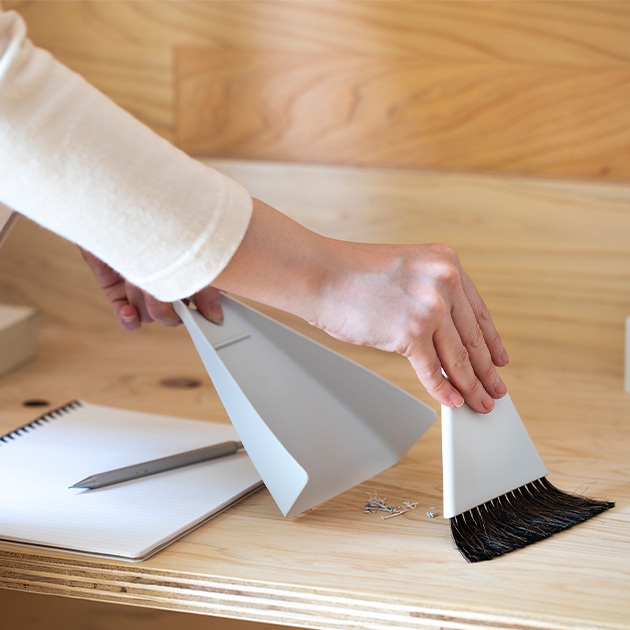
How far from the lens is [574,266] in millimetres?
933

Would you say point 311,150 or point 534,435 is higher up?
point 311,150

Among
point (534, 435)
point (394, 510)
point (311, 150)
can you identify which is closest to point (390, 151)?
point (311, 150)

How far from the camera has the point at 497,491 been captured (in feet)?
2.00

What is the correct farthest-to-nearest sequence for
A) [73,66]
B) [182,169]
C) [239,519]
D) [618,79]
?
[73,66] → [618,79] → [239,519] → [182,169]

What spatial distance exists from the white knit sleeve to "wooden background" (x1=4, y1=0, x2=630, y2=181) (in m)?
0.49

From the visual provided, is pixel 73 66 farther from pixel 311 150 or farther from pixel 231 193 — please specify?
pixel 231 193

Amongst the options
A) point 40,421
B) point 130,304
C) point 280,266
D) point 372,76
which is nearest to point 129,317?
point 130,304

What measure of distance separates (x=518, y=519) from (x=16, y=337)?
0.60 metres

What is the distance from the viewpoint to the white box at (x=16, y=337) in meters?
0.92

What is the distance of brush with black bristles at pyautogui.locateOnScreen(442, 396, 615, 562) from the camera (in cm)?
58

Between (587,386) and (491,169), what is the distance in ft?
0.87

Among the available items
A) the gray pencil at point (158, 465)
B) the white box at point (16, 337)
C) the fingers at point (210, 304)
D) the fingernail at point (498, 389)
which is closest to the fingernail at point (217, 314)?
the fingers at point (210, 304)

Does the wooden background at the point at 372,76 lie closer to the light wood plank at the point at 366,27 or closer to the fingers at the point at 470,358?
the light wood plank at the point at 366,27

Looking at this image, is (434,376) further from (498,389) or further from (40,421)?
(40,421)
